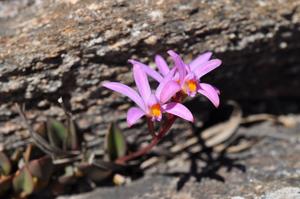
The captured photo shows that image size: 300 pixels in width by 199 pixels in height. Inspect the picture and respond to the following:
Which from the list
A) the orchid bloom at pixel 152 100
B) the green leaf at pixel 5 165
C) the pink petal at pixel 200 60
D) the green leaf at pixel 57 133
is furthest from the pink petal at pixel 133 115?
the green leaf at pixel 5 165

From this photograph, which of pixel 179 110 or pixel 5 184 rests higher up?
pixel 179 110

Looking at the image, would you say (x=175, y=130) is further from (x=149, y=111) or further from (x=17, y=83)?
(x=17, y=83)

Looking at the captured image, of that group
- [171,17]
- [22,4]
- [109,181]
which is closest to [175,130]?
[109,181]

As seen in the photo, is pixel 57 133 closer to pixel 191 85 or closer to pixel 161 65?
pixel 161 65

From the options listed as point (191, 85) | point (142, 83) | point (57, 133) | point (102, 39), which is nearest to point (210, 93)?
point (191, 85)

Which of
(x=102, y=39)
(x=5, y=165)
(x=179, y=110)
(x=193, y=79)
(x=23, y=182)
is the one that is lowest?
(x=23, y=182)

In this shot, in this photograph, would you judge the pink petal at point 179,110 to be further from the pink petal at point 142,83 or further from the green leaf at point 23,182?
the green leaf at point 23,182
